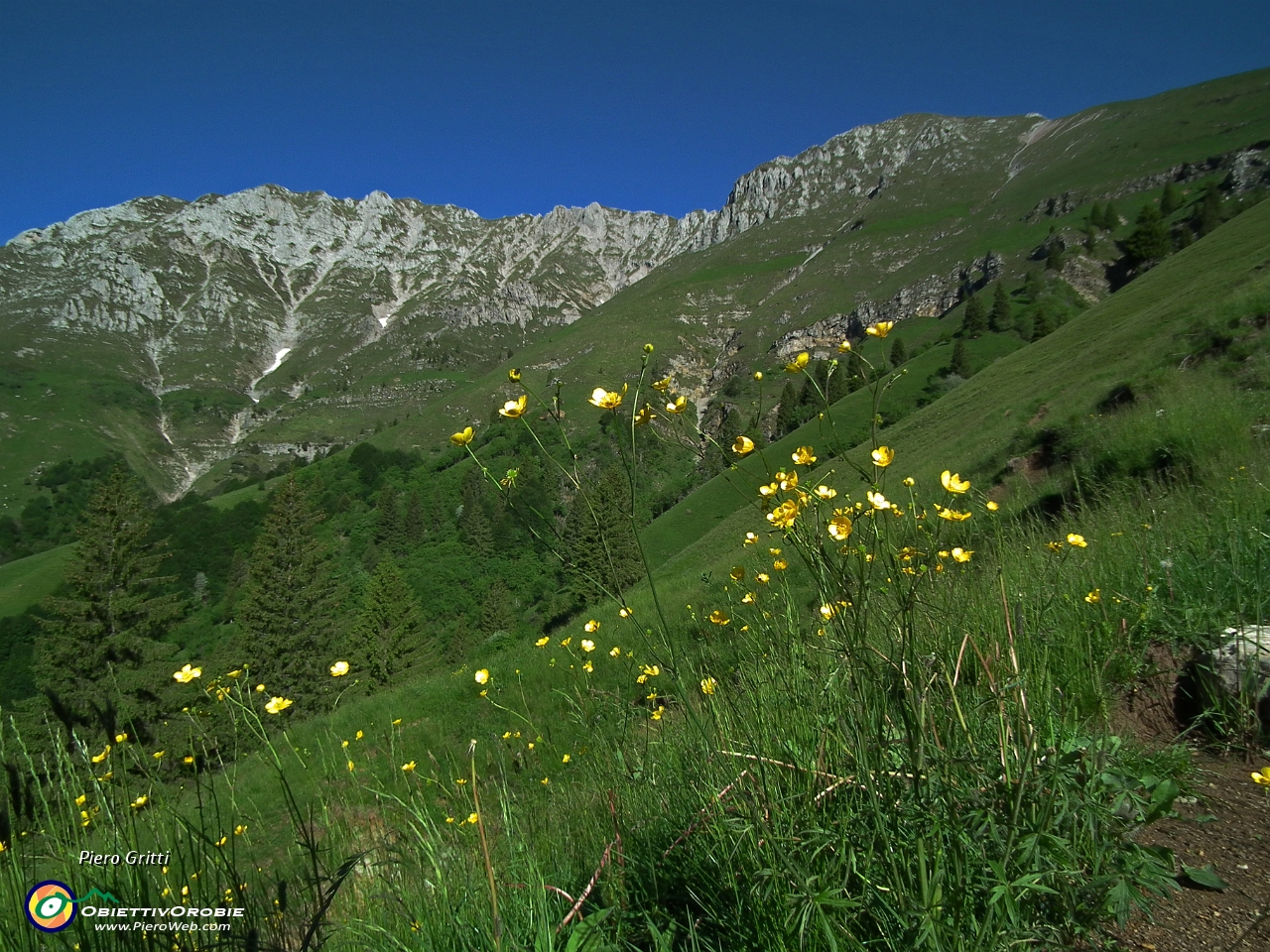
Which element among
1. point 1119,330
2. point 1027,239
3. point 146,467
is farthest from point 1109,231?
point 146,467

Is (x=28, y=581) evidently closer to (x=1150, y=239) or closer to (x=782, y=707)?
(x=782, y=707)

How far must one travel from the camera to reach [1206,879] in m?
1.54

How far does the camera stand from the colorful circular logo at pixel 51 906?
174cm

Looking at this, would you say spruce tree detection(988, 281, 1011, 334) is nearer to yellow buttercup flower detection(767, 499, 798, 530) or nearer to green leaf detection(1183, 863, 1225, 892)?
green leaf detection(1183, 863, 1225, 892)

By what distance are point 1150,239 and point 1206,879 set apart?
103 m

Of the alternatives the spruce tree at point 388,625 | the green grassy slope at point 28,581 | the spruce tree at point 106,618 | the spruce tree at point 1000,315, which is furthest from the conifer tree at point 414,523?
the spruce tree at point 1000,315

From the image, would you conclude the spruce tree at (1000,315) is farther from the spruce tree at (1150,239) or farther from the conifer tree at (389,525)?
the conifer tree at (389,525)

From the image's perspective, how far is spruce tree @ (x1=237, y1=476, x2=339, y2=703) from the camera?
29969 millimetres

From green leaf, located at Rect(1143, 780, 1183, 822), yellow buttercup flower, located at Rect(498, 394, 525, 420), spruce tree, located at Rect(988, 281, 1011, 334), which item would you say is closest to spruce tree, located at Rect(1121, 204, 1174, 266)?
spruce tree, located at Rect(988, 281, 1011, 334)

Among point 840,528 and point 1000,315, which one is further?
point 1000,315

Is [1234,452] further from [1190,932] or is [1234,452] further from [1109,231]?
[1109,231]

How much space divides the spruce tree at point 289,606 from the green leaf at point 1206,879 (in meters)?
31.3

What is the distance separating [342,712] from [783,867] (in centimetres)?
1032

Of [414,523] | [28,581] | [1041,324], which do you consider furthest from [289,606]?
[1041,324]
